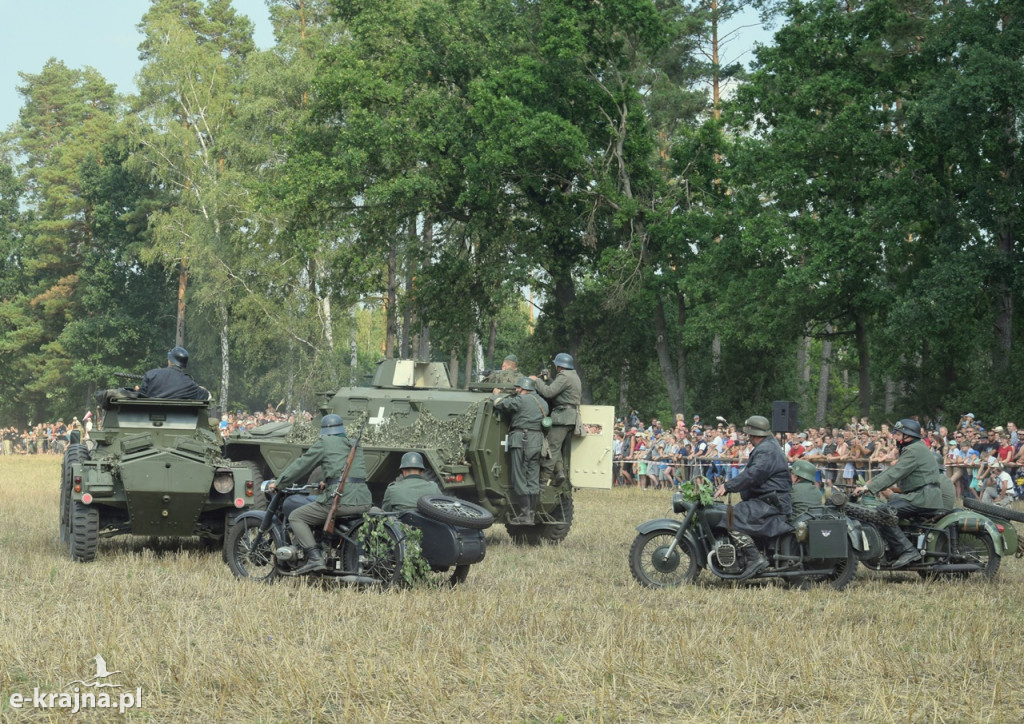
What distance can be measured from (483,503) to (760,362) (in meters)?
25.5

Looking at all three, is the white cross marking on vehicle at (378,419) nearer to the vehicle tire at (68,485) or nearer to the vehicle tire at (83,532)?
the vehicle tire at (68,485)

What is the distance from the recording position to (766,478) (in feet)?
41.4

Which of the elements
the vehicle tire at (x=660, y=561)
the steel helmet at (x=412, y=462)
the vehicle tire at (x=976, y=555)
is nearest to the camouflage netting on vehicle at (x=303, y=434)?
the steel helmet at (x=412, y=462)

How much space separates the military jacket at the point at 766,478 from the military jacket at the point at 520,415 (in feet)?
12.9

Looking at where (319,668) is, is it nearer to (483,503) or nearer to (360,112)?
(483,503)

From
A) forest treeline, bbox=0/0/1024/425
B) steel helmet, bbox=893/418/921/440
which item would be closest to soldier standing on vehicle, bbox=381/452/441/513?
steel helmet, bbox=893/418/921/440

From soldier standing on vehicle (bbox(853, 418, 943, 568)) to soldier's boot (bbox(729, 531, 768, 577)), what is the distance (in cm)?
146

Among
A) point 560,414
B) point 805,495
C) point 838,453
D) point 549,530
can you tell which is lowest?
point 549,530

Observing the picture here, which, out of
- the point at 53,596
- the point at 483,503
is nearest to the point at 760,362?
the point at 483,503

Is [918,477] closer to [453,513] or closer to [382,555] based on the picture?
[453,513]

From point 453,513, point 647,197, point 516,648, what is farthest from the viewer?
point 647,197

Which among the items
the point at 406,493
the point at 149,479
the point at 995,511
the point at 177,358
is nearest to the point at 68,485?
the point at 149,479

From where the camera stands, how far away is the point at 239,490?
14391 millimetres

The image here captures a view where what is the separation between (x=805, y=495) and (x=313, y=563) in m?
4.92
